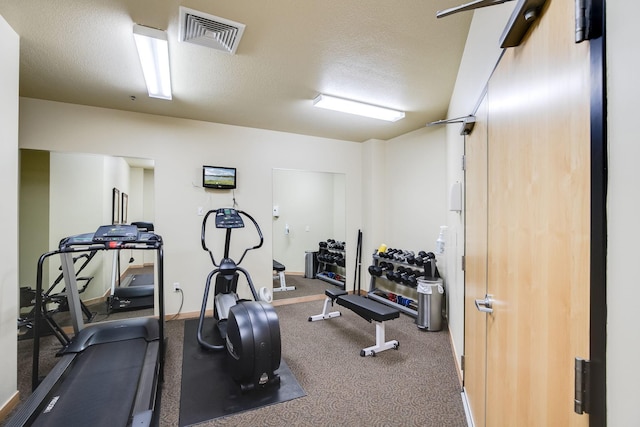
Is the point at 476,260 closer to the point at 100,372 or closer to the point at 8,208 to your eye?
the point at 100,372

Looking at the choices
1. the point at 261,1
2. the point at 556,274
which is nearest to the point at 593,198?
the point at 556,274

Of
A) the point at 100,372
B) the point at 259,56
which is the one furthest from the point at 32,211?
the point at 259,56

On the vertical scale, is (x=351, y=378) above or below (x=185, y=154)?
below

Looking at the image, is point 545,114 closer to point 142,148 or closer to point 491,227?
point 491,227

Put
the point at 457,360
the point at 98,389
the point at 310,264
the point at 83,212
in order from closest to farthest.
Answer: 1. the point at 98,389
2. the point at 457,360
3. the point at 83,212
4. the point at 310,264

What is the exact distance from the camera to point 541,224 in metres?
0.93

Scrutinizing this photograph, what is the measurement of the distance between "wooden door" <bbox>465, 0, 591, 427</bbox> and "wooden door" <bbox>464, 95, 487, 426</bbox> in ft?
0.86

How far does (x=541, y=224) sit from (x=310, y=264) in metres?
5.54

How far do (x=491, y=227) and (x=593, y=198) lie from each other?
36.3 inches

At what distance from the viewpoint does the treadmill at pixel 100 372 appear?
1.80 metres

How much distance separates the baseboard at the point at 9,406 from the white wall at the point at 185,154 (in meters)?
1.83

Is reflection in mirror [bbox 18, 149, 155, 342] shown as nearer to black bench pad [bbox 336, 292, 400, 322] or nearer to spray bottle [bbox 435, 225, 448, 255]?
black bench pad [bbox 336, 292, 400, 322]

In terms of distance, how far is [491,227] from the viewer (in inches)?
60.1

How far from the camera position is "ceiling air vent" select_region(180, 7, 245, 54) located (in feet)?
6.59
